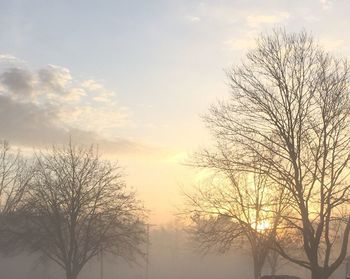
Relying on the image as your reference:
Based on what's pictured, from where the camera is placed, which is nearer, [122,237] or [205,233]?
[205,233]

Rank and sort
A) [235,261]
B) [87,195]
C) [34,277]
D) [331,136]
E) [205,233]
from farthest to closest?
[235,261] < [34,277] < [87,195] < [205,233] < [331,136]

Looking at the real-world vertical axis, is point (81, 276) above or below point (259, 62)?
below

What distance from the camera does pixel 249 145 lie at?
17.4 meters

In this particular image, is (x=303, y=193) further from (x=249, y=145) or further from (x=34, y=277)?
(x=34, y=277)

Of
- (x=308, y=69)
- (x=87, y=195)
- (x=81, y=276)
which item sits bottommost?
(x=81, y=276)

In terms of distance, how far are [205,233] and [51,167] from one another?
439 inches

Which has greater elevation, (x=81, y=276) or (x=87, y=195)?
(x=87, y=195)

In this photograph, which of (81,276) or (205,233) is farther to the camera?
(81,276)

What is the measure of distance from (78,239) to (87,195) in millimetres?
2483

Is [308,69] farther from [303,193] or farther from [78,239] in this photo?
[78,239]

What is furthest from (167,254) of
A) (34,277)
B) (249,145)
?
(249,145)

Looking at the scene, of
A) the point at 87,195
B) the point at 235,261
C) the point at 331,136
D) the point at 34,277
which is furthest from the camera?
the point at 235,261

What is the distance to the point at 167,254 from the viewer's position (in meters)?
135

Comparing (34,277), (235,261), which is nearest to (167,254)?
(235,261)
